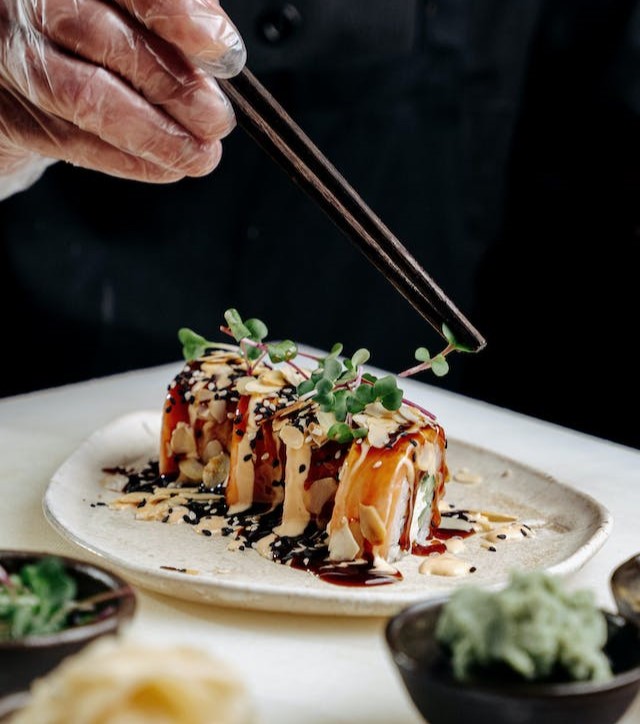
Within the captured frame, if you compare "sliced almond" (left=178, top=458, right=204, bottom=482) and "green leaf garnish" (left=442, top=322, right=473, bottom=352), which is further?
"sliced almond" (left=178, top=458, right=204, bottom=482)

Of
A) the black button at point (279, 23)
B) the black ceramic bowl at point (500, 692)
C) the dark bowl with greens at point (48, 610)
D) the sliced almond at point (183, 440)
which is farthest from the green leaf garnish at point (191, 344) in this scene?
the black button at point (279, 23)

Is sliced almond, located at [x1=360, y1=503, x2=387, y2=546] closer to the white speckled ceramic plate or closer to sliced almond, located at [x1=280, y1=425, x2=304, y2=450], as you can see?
the white speckled ceramic plate

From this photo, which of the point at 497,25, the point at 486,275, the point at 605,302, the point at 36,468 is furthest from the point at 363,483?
the point at 497,25

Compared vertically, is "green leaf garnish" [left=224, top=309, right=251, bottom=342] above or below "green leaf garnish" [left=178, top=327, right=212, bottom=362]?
above

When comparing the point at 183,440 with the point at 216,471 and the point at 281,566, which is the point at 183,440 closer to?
the point at 216,471

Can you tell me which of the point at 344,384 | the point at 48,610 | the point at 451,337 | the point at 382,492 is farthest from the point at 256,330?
the point at 48,610

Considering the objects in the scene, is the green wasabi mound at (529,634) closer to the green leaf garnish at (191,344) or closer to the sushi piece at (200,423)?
the sushi piece at (200,423)

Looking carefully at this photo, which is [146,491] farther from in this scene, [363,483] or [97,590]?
[97,590]

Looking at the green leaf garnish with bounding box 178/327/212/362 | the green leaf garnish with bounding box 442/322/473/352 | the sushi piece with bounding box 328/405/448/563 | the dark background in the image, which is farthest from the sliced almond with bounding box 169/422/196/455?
the dark background
